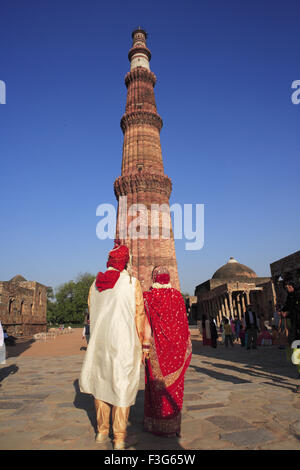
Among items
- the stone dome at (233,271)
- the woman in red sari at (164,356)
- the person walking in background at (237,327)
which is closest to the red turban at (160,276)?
the woman in red sari at (164,356)

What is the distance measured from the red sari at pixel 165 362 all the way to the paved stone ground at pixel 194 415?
6.1 inches

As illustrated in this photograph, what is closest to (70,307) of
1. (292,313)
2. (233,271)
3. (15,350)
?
(233,271)

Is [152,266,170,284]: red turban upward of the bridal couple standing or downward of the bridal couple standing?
upward

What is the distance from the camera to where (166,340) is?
300 cm

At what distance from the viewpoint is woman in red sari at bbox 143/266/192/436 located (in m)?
2.71

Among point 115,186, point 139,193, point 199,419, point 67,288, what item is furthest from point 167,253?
point 67,288

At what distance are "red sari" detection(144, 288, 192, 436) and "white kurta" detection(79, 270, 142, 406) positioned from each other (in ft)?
1.04

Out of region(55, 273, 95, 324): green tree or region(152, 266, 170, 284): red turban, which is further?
region(55, 273, 95, 324): green tree

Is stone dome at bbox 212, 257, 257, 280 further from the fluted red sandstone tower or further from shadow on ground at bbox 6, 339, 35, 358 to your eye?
shadow on ground at bbox 6, 339, 35, 358

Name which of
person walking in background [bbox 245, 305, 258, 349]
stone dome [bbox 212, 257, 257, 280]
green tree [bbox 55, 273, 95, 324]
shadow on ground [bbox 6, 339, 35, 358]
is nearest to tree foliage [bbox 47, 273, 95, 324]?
green tree [bbox 55, 273, 95, 324]

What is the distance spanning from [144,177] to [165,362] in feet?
73.6

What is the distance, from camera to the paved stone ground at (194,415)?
2.41m

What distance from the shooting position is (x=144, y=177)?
80.5ft

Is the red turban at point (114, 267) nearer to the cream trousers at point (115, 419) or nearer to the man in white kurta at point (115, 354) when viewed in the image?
the man in white kurta at point (115, 354)
